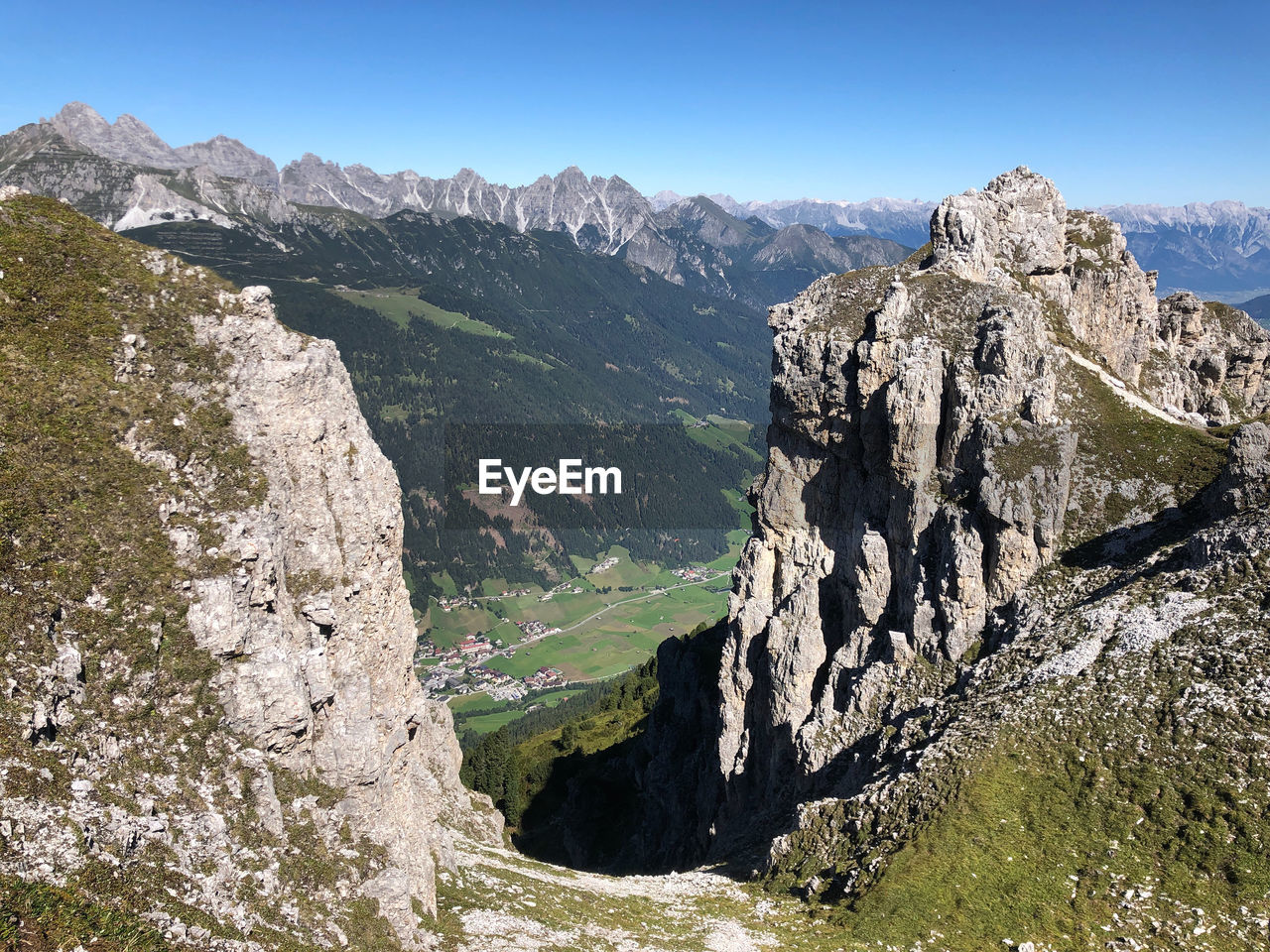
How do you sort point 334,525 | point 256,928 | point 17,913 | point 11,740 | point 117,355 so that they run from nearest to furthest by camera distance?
point 17,913 < point 11,740 < point 256,928 < point 117,355 < point 334,525

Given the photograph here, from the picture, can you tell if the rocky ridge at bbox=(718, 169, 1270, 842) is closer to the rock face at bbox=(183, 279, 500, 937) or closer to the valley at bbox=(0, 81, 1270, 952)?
the valley at bbox=(0, 81, 1270, 952)

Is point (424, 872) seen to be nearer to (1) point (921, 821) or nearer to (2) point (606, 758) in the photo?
(1) point (921, 821)

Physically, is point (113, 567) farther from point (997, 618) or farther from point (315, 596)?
point (997, 618)

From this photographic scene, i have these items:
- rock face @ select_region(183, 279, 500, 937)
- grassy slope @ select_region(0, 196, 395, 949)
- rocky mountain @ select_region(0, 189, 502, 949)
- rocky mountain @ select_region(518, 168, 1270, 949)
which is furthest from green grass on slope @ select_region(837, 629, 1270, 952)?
grassy slope @ select_region(0, 196, 395, 949)

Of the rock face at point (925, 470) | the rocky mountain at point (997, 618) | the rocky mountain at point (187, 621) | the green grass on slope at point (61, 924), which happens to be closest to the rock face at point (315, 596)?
the rocky mountain at point (187, 621)

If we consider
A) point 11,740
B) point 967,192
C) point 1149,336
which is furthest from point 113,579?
point 1149,336

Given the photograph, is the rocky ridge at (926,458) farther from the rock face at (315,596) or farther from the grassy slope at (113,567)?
the grassy slope at (113,567)
